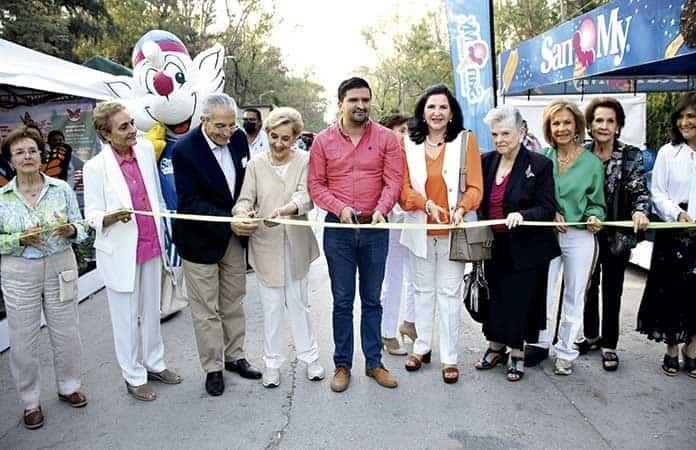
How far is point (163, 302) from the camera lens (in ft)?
13.4

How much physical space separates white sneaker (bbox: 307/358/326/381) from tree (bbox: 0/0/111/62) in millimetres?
14044

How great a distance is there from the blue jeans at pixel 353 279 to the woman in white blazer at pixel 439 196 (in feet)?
0.97

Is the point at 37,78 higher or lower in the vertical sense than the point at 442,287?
higher

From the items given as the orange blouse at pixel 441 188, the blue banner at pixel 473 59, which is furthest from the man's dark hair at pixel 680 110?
the blue banner at pixel 473 59

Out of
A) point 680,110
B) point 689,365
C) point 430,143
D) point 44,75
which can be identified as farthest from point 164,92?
point 689,365

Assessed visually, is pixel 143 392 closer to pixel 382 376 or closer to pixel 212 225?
pixel 212 225

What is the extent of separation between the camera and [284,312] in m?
3.79

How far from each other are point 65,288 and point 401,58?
35715 millimetres

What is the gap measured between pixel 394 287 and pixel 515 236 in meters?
1.15

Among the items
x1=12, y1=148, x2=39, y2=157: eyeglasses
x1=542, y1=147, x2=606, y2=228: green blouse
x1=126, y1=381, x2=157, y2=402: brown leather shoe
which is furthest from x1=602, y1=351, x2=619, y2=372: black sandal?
x1=12, y1=148, x2=39, y2=157: eyeglasses

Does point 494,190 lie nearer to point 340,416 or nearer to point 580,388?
point 580,388

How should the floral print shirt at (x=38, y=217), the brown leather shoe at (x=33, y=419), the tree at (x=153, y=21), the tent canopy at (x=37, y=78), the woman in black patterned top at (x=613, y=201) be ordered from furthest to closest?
the tree at (x=153, y=21), the tent canopy at (x=37, y=78), the woman in black patterned top at (x=613, y=201), the brown leather shoe at (x=33, y=419), the floral print shirt at (x=38, y=217)

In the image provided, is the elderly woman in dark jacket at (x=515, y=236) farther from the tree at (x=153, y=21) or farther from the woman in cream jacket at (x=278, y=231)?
the tree at (x=153, y=21)

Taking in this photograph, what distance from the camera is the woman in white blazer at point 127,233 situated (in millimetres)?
3442
